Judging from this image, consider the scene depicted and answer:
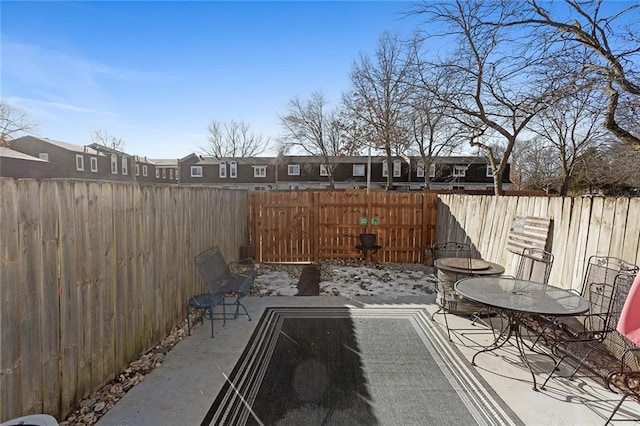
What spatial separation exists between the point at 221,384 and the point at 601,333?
3408 mm

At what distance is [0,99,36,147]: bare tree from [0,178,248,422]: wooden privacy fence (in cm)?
2661

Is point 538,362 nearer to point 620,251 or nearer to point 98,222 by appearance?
point 620,251

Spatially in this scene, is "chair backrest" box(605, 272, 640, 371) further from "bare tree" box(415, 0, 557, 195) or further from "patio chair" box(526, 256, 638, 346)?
"bare tree" box(415, 0, 557, 195)

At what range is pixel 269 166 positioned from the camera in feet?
101

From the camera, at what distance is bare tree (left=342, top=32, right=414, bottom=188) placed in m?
17.5

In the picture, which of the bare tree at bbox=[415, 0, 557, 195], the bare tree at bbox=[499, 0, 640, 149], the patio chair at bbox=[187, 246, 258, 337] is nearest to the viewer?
the patio chair at bbox=[187, 246, 258, 337]

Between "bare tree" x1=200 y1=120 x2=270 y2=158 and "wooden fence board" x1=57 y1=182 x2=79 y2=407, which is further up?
"bare tree" x1=200 y1=120 x2=270 y2=158

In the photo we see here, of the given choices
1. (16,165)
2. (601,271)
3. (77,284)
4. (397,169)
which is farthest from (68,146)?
(601,271)

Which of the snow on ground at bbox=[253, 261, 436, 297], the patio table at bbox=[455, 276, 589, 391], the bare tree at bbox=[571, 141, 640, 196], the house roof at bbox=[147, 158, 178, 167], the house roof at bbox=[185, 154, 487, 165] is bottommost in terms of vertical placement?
the snow on ground at bbox=[253, 261, 436, 297]

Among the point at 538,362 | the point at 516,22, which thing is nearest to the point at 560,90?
the point at 516,22

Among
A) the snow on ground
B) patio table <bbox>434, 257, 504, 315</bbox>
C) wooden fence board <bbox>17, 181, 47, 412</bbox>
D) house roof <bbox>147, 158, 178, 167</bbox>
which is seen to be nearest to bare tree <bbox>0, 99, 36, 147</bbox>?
house roof <bbox>147, 158, 178, 167</bbox>

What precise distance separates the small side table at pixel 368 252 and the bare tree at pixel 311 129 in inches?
673

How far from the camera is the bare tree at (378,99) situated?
57.5 ft

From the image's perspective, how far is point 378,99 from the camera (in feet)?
61.0
